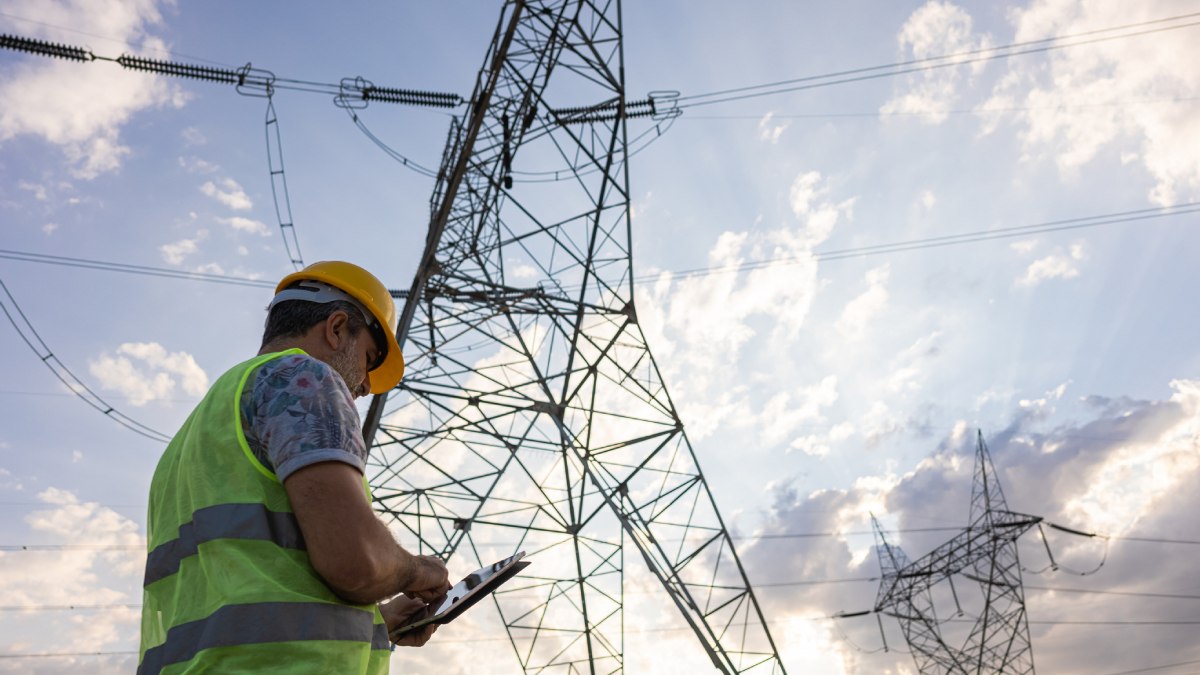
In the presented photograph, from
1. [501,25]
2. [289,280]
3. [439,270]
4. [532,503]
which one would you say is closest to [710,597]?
[532,503]

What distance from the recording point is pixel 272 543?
4.50ft

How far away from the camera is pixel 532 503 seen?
12469mm

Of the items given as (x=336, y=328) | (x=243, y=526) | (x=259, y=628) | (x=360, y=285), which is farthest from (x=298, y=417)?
(x=360, y=285)

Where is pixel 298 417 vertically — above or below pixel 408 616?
above

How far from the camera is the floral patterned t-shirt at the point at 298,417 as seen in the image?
4.51 feet

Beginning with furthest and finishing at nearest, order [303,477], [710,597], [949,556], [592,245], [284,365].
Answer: [949,556]
[592,245]
[710,597]
[284,365]
[303,477]

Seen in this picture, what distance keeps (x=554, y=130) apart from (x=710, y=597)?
666cm

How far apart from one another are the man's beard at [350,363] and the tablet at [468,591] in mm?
501

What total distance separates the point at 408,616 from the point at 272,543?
0.56 meters

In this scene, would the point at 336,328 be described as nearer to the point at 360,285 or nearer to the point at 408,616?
the point at 360,285

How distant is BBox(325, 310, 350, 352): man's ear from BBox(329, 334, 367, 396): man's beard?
0.02m

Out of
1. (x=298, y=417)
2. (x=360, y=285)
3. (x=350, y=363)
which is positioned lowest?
(x=298, y=417)

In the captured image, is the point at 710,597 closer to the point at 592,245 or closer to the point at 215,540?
the point at 592,245

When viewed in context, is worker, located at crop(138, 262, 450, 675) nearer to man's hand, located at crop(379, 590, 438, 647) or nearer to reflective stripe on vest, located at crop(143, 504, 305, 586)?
reflective stripe on vest, located at crop(143, 504, 305, 586)
